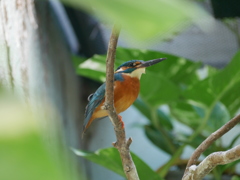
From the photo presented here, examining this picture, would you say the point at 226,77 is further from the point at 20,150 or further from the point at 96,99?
the point at 20,150

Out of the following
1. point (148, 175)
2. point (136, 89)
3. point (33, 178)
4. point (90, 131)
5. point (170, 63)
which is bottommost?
point (90, 131)

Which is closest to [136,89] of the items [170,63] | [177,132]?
[170,63]

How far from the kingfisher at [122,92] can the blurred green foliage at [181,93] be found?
438 millimetres

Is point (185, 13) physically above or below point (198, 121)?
above

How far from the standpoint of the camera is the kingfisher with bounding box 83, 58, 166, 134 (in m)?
1.10

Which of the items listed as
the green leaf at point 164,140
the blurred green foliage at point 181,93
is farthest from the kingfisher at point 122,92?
the green leaf at point 164,140

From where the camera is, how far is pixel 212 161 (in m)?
0.81

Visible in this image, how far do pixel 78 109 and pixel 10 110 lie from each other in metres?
2.20

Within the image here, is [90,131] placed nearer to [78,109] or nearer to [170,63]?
[78,109]

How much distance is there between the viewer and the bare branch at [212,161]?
0.77 m

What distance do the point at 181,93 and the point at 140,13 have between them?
166cm

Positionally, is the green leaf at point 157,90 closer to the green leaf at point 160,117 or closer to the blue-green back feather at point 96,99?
the green leaf at point 160,117

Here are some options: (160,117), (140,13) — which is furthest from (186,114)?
(140,13)

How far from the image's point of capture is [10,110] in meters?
0.09
